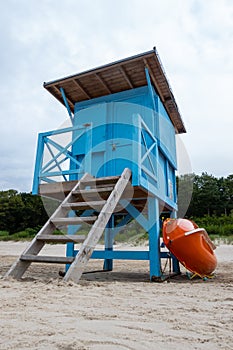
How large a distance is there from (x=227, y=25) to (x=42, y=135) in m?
5.15

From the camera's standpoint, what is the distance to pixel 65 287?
9.23ft

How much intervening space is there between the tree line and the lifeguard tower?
1095 inches

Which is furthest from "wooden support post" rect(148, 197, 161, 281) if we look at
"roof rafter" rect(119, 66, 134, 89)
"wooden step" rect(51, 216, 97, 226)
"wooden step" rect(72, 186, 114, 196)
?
"roof rafter" rect(119, 66, 134, 89)

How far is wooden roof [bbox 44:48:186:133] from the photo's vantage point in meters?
5.73

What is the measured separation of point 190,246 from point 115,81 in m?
4.32

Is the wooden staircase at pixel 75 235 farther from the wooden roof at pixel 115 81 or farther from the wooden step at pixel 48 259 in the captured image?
the wooden roof at pixel 115 81

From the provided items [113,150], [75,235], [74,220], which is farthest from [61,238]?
[113,150]

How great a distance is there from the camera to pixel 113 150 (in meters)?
6.11

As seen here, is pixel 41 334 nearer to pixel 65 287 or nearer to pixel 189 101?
pixel 65 287

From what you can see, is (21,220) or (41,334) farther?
(21,220)

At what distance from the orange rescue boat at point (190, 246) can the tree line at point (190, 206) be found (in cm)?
2888

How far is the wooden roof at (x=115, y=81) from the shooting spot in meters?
5.73

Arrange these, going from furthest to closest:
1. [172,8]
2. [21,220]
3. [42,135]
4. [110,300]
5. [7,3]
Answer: [21,220], [7,3], [172,8], [42,135], [110,300]

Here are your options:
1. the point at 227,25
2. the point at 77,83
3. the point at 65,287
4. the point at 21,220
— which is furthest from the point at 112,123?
the point at 21,220
